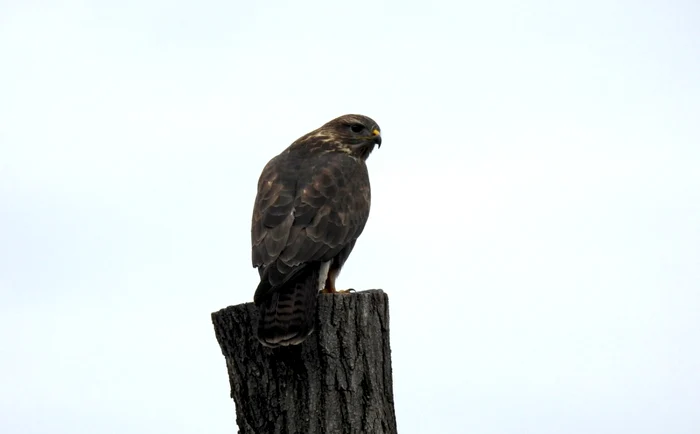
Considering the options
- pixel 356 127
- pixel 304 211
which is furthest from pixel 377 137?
pixel 304 211

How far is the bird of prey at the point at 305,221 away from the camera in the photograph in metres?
5.73

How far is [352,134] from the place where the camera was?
8719mm

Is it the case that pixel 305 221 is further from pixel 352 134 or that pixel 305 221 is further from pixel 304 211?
pixel 352 134

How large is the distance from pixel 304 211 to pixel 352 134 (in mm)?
1955

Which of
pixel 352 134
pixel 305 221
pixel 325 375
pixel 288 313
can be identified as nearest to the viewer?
pixel 325 375

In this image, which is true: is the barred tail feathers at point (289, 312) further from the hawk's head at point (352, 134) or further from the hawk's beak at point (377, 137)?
the hawk's beak at point (377, 137)

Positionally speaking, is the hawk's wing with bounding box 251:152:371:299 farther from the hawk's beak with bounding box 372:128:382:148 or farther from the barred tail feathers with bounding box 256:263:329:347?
the hawk's beak with bounding box 372:128:382:148

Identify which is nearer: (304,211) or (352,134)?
(304,211)

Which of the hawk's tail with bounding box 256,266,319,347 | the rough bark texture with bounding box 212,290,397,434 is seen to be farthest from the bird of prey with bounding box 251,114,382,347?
the rough bark texture with bounding box 212,290,397,434

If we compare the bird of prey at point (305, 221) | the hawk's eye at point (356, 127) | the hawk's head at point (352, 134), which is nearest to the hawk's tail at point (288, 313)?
the bird of prey at point (305, 221)

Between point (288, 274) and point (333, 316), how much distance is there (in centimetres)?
66

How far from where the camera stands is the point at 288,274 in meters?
6.12

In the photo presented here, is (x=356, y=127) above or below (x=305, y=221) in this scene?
above

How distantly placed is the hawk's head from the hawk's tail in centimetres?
254
